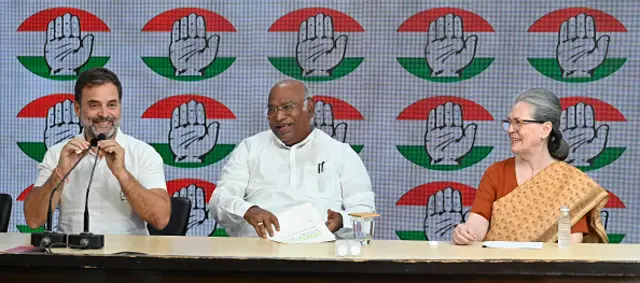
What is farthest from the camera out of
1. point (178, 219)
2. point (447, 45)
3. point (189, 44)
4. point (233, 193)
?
point (189, 44)

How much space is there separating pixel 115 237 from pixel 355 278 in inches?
42.3

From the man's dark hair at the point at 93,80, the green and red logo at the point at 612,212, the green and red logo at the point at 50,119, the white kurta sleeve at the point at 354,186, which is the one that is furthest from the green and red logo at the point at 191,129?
the green and red logo at the point at 612,212

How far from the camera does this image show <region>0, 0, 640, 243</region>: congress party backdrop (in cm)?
484

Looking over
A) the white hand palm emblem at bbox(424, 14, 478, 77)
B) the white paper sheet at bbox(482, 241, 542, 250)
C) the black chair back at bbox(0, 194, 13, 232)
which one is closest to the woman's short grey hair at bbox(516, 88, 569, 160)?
the white paper sheet at bbox(482, 241, 542, 250)

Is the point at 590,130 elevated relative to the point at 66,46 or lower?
lower

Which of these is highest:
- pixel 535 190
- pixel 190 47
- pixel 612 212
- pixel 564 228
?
pixel 190 47

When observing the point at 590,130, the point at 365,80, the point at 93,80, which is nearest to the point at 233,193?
the point at 93,80

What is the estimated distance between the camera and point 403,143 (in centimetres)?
499

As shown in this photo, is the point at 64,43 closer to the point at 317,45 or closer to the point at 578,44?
the point at 317,45

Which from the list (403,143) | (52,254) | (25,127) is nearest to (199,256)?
(52,254)

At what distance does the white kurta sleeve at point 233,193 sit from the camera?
401cm

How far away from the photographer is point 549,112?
3686 mm

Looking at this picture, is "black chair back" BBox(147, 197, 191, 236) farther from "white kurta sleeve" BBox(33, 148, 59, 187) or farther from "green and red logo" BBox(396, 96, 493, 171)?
"green and red logo" BBox(396, 96, 493, 171)

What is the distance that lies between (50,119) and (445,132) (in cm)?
228
